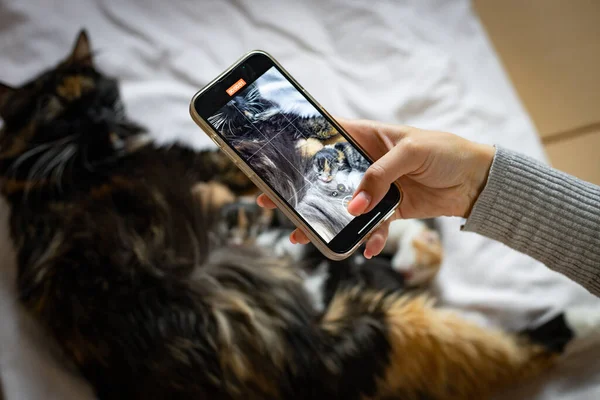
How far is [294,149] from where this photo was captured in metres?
0.68

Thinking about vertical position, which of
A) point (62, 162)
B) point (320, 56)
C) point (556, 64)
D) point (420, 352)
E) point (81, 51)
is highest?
point (81, 51)

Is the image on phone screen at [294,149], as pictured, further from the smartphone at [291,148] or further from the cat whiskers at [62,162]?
the cat whiskers at [62,162]

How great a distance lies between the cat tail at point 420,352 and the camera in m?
0.82

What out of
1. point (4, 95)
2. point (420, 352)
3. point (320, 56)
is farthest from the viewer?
point (320, 56)

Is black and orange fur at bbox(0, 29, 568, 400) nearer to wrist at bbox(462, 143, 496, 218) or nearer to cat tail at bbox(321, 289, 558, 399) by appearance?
cat tail at bbox(321, 289, 558, 399)

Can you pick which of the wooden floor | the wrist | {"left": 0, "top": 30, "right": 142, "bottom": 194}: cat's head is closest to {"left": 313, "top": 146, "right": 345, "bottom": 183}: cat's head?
the wrist

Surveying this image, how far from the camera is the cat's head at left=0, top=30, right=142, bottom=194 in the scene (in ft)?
3.12

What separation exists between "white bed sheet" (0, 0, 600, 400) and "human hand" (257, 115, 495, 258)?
0.26 m

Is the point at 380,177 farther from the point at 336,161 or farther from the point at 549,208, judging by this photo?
the point at 549,208

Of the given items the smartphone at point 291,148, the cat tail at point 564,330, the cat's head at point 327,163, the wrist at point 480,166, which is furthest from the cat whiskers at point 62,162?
the cat tail at point 564,330

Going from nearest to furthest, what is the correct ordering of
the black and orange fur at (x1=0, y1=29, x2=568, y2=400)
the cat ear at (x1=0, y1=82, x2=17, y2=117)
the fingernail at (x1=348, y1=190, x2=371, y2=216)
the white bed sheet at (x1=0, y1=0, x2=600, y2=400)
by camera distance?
the fingernail at (x1=348, y1=190, x2=371, y2=216)
the black and orange fur at (x1=0, y1=29, x2=568, y2=400)
the cat ear at (x1=0, y1=82, x2=17, y2=117)
the white bed sheet at (x1=0, y1=0, x2=600, y2=400)

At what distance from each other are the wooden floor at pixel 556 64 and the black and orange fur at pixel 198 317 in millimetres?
561

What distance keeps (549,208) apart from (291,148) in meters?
0.40

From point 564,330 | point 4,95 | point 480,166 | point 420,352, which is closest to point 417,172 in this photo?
point 480,166
